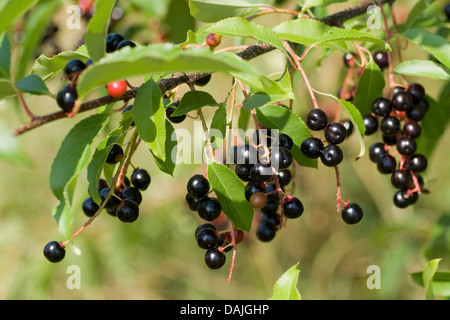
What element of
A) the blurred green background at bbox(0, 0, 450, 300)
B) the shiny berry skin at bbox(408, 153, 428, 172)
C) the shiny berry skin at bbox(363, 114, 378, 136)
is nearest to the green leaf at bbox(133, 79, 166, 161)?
the shiny berry skin at bbox(363, 114, 378, 136)

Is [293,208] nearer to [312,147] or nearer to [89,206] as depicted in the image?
[312,147]

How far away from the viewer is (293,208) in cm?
107

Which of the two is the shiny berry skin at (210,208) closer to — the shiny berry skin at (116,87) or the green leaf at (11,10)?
the shiny berry skin at (116,87)

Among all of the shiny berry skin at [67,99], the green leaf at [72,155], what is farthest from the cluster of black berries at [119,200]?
the shiny berry skin at [67,99]

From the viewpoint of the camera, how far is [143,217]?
10.0 feet

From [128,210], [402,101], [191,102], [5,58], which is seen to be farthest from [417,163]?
[5,58]

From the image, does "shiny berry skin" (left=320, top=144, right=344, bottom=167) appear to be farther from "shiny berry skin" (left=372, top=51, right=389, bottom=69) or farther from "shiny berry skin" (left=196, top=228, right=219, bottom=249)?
"shiny berry skin" (left=372, top=51, right=389, bottom=69)

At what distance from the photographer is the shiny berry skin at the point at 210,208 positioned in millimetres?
1032

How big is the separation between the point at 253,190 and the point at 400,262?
1888 millimetres

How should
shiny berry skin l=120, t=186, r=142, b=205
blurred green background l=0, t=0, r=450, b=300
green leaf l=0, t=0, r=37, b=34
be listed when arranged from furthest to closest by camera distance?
blurred green background l=0, t=0, r=450, b=300 < shiny berry skin l=120, t=186, r=142, b=205 < green leaf l=0, t=0, r=37, b=34

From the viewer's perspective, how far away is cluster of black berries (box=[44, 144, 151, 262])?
107 centimetres

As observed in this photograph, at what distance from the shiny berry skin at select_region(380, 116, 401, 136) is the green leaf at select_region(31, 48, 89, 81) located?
2.28 ft

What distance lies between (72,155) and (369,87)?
2.39 ft

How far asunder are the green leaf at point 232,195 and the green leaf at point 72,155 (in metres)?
0.24
